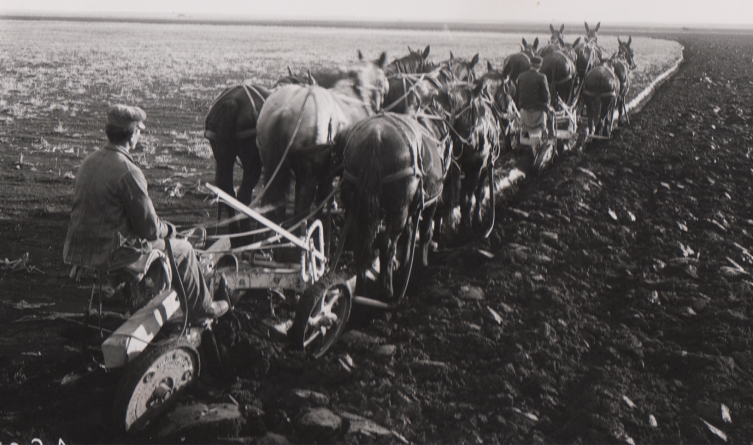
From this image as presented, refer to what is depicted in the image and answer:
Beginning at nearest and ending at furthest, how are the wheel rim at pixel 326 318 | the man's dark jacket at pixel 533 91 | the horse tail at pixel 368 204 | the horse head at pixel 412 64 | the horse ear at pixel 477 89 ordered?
1. the wheel rim at pixel 326 318
2. the horse tail at pixel 368 204
3. the horse ear at pixel 477 89
4. the horse head at pixel 412 64
5. the man's dark jacket at pixel 533 91

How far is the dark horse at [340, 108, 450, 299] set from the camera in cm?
539

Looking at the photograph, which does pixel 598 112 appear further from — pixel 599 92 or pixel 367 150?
pixel 367 150

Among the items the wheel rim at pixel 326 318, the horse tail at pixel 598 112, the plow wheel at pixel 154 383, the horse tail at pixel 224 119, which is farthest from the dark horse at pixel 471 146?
the horse tail at pixel 598 112

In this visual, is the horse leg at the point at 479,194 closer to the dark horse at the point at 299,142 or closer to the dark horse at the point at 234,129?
the dark horse at the point at 299,142

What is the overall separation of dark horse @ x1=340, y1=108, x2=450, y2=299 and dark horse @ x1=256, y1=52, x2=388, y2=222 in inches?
15.5

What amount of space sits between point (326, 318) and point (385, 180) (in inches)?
52.6

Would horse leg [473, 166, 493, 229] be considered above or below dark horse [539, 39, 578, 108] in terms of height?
below

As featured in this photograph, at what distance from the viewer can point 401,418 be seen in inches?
170

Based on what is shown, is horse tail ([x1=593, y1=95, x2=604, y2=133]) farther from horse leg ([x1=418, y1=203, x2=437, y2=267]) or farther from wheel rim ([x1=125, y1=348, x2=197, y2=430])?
wheel rim ([x1=125, y1=348, x2=197, y2=430])

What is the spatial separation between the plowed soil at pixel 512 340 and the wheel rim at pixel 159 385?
218 mm

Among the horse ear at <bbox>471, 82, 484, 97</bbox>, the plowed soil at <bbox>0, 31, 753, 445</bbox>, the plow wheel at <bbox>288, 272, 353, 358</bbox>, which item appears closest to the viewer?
the plowed soil at <bbox>0, 31, 753, 445</bbox>

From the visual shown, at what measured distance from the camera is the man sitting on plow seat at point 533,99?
10703 millimetres

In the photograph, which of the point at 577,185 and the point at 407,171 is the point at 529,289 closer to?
the point at 407,171

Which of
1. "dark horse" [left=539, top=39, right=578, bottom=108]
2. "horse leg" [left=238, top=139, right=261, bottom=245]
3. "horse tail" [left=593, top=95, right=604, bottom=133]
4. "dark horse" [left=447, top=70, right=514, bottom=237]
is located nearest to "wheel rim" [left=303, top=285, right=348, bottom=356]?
"horse leg" [left=238, top=139, right=261, bottom=245]
